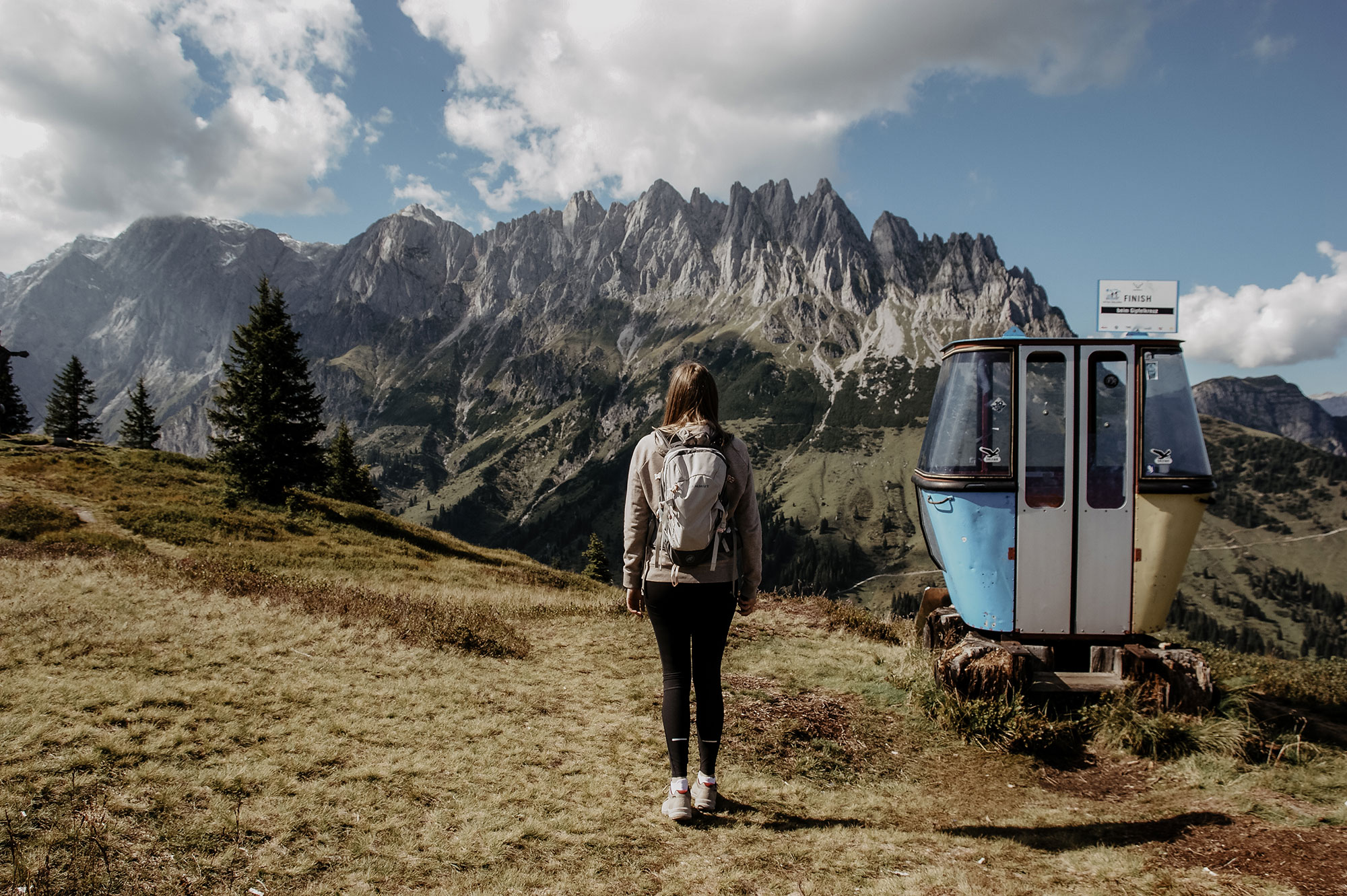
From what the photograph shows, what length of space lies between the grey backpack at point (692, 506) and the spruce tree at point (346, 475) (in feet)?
162

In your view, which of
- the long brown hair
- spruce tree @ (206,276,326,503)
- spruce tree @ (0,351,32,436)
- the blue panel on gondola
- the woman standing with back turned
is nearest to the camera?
the woman standing with back turned

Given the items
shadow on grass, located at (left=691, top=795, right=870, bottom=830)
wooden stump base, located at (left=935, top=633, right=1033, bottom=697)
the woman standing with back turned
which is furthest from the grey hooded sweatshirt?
wooden stump base, located at (left=935, top=633, right=1033, bottom=697)

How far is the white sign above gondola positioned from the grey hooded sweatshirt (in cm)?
582

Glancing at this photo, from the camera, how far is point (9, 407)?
173 feet

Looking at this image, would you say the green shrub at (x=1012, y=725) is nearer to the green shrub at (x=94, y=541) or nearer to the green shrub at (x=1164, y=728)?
the green shrub at (x=1164, y=728)

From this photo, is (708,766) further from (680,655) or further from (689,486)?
(689,486)

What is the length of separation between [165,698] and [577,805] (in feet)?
15.7

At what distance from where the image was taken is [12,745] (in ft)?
18.8

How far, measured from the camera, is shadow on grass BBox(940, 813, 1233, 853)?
5.64 metres

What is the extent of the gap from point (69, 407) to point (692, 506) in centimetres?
8520

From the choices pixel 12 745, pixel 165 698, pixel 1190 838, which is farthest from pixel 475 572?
pixel 1190 838

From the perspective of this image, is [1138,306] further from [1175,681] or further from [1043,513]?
[1175,681]

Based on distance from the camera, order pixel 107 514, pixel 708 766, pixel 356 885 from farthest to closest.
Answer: pixel 107 514 → pixel 708 766 → pixel 356 885

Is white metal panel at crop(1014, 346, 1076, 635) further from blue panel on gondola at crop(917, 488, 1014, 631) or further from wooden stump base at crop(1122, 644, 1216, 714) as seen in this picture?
wooden stump base at crop(1122, 644, 1216, 714)
